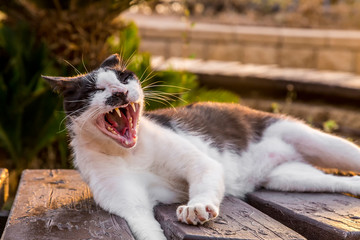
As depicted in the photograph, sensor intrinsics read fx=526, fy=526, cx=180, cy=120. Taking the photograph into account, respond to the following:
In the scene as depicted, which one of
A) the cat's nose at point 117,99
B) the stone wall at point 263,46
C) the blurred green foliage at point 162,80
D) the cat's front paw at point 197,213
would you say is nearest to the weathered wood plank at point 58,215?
the cat's front paw at point 197,213

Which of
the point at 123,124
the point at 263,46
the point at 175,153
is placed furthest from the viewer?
the point at 263,46

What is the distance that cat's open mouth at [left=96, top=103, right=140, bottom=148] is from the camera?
228 cm

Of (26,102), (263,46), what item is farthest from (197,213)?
(263,46)

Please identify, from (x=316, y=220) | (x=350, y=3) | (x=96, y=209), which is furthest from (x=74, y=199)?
(x=350, y=3)

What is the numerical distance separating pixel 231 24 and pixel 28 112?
6.46 metres

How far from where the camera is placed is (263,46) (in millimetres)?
8414

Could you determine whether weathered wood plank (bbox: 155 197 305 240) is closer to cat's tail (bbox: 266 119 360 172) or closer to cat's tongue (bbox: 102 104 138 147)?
cat's tongue (bbox: 102 104 138 147)

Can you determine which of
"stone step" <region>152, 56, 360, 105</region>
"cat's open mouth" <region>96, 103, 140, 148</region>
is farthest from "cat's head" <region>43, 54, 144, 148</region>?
"stone step" <region>152, 56, 360, 105</region>

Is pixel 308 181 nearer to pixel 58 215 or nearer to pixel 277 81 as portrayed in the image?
pixel 58 215

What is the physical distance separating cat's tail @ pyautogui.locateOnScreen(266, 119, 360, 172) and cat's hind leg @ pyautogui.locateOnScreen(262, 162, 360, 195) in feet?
0.47

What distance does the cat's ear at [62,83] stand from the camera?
2289 mm

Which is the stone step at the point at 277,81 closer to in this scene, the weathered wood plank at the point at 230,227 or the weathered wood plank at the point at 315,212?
the weathered wood plank at the point at 315,212

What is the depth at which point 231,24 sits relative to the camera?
34.3ft

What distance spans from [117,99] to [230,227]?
70 centimetres
